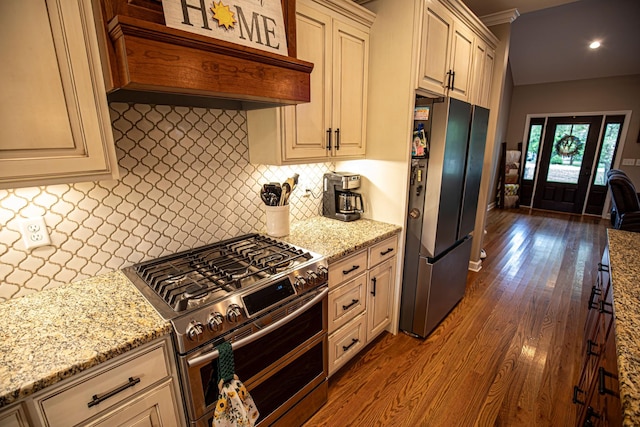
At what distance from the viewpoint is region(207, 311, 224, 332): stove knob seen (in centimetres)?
108

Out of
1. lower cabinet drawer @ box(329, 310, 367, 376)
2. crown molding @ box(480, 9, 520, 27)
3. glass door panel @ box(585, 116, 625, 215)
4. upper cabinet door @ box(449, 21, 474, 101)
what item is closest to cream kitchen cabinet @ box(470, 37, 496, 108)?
upper cabinet door @ box(449, 21, 474, 101)

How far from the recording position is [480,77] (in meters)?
2.69

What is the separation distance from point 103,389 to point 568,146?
7.98 metres

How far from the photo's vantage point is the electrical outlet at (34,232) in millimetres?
1155

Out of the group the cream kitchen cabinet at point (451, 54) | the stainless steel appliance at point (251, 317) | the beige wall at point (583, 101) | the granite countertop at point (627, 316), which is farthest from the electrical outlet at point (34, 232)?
the beige wall at point (583, 101)

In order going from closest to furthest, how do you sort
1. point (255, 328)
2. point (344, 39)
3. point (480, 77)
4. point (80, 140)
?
1. point (80, 140)
2. point (255, 328)
3. point (344, 39)
4. point (480, 77)

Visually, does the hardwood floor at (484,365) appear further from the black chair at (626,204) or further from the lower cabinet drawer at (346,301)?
the black chair at (626,204)

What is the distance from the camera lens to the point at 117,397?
3.18 feet

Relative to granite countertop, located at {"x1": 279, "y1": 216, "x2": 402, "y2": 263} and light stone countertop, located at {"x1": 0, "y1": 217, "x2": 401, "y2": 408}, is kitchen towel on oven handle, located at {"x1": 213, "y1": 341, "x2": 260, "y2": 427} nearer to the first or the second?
light stone countertop, located at {"x1": 0, "y1": 217, "x2": 401, "y2": 408}

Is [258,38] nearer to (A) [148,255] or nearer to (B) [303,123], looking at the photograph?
(B) [303,123]

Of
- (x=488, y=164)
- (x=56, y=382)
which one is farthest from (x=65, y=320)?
(x=488, y=164)

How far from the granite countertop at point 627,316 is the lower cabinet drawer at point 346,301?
1151 millimetres

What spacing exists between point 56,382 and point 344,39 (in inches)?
79.8

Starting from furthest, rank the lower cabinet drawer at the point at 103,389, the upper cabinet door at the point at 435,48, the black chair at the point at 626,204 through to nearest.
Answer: the black chair at the point at 626,204 < the upper cabinet door at the point at 435,48 < the lower cabinet drawer at the point at 103,389
